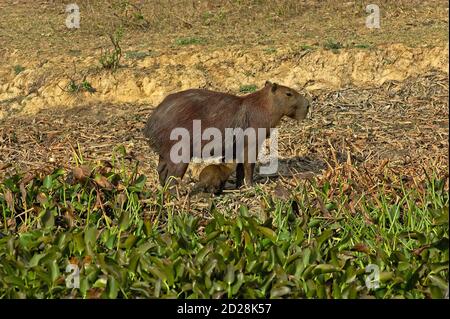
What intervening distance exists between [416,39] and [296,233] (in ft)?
18.6

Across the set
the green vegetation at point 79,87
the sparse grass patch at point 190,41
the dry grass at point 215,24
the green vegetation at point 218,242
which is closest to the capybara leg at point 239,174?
the green vegetation at point 218,242

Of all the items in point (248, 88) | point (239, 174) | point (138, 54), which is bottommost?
point (239, 174)

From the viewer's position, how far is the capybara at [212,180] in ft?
21.9

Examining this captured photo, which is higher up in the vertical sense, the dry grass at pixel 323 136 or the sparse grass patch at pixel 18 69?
the sparse grass patch at pixel 18 69

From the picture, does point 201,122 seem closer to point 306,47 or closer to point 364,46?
point 306,47

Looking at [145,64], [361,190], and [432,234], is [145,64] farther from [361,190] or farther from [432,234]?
[432,234]

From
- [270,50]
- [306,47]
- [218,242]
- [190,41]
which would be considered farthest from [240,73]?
[218,242]

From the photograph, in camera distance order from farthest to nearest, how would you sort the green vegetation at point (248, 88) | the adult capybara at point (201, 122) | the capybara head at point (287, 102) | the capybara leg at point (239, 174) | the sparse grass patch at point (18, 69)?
the sparse grass patch at point (18, 69) < the green vegetation at point (248, 88) < the capybara head at point (287, 102) < the capybara leg at point (239, 174) < the adult capybara at point (201, 122)

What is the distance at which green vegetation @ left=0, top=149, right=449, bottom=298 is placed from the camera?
Result: 432cm

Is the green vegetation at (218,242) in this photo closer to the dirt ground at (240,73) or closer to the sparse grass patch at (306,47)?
the dirt ground at (240,73)

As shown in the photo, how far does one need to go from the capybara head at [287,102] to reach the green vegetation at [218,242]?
132 cm

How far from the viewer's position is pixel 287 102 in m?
7.21

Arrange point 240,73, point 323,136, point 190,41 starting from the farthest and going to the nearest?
point 190,41, point 240,73, point 323,136

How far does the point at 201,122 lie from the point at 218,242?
2.10m
